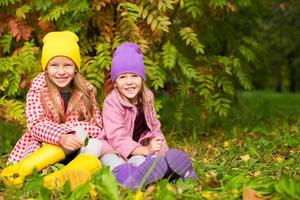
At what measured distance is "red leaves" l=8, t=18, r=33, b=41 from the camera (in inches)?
180

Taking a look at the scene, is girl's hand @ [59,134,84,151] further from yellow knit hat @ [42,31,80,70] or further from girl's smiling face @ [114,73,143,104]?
yellow knit hat @ [42,31,80,70]

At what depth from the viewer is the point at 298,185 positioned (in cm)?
281

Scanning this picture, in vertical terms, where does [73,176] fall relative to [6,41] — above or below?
below

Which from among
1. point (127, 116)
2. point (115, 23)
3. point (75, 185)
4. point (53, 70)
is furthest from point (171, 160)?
point (115, 23)

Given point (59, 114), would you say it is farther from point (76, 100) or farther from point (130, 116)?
point (130, 116)

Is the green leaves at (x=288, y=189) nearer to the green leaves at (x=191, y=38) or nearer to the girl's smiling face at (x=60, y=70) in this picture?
the girl's smiling face at (x=60, y=70)

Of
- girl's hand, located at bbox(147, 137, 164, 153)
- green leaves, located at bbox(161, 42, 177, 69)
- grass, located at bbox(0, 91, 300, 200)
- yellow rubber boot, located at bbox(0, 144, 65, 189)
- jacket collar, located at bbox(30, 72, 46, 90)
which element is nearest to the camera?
grass, located at bbox(0, 91, 300, 200)

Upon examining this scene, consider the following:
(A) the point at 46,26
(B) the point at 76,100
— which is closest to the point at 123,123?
(B) the point at 76,100

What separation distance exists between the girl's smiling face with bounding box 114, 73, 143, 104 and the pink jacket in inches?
2.4

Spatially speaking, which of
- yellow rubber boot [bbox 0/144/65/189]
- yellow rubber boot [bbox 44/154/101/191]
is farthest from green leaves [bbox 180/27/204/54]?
yellow rubber boot [bbox 44/154/101/191]

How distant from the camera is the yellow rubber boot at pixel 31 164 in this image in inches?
130

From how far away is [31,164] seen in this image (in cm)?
348

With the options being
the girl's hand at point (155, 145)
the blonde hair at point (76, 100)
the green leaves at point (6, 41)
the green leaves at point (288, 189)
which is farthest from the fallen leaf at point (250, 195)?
the green leaves at point (6, 41)

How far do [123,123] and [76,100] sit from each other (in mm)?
391
